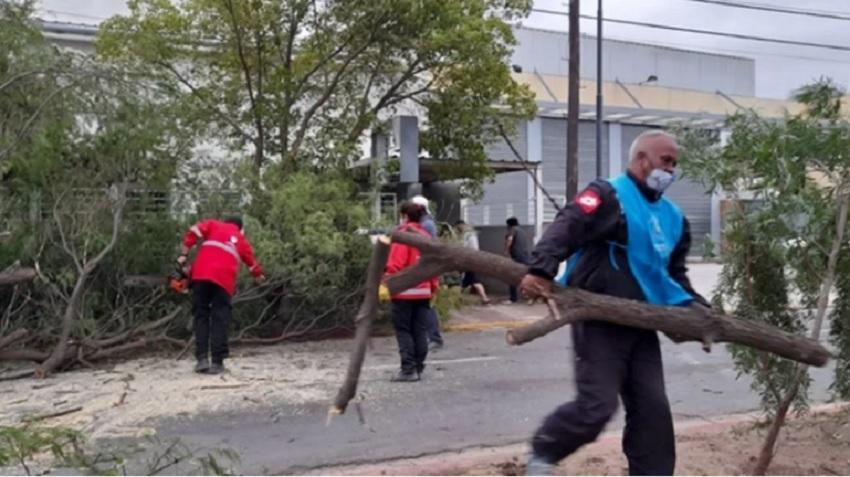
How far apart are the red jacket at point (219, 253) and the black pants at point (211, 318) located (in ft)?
0.32

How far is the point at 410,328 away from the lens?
28.8 feet

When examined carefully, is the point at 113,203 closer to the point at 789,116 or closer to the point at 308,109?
the point at 308,109

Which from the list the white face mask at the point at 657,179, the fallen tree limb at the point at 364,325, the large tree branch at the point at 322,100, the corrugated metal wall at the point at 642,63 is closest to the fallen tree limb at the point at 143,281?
the large tree branch at the point at 322,100

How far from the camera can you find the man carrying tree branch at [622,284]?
3846mm

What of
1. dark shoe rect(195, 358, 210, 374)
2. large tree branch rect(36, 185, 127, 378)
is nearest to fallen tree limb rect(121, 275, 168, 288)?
large tree branch rect(36, 185, 127, 378)

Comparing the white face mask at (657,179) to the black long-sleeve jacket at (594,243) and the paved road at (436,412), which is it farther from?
the paved road at (436,412)

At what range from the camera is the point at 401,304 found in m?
8.77

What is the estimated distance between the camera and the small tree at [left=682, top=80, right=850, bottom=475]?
15.4ft

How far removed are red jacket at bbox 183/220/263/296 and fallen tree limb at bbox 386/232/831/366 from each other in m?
5.44

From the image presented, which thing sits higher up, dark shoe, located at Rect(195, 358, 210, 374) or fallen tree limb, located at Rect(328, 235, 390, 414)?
fallen tree limb, located at Rect(328, 235, 390, 414)

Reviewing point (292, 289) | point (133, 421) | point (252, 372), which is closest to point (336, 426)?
point (133, 421)

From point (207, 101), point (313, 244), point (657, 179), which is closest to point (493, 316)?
point (313, 244)

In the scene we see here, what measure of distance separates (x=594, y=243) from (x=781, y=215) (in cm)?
118

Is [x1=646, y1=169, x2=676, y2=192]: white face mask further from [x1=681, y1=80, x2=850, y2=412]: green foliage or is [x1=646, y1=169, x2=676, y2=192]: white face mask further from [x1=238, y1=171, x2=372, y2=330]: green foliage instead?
[x1=238, y1=171, x2=372, y2=330]: green foliage
